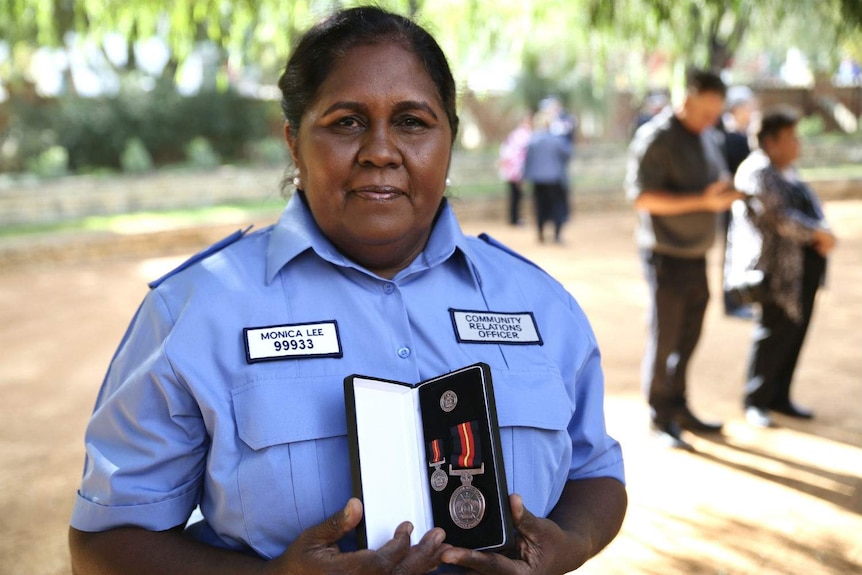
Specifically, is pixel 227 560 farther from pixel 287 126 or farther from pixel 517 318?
pixel 287 126

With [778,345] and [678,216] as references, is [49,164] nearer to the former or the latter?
[678,216]

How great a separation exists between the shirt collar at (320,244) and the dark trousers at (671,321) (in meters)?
3.07

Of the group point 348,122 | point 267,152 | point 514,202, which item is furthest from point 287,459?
point 267,152

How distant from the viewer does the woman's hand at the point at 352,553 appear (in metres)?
1.30

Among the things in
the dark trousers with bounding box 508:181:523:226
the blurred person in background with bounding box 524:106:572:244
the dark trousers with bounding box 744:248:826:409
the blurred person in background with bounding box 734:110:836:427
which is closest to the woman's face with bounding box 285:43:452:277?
the blurred person in background with bounding box 734:110:836:427

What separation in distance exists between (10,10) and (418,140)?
441 centimetres

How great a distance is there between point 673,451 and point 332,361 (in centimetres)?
361

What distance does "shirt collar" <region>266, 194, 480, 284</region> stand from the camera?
1.57 m

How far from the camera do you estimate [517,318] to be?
1.68m

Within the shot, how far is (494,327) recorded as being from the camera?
1.64m

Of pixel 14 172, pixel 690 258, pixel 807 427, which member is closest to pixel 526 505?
pixel 690 258

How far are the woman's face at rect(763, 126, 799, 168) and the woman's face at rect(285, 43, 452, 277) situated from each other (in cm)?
367

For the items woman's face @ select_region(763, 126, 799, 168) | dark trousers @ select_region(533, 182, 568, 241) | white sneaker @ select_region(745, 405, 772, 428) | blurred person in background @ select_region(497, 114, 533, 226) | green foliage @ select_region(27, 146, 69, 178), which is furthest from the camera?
green foliage @ select_region(27, 146, 69, 178)

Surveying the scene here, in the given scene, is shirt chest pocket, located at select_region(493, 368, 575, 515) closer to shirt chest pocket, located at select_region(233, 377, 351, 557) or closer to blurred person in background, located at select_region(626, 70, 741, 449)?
shirt chest pocket, located at select_region(233, 377, 351, 557)
